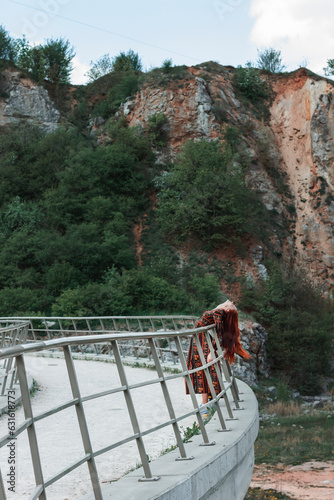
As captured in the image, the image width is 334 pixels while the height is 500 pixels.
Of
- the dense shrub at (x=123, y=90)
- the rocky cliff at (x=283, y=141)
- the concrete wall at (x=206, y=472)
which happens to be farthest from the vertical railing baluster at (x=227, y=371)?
the dense shrub at (x=123, y=90)

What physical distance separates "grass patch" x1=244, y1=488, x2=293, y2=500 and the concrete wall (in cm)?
364

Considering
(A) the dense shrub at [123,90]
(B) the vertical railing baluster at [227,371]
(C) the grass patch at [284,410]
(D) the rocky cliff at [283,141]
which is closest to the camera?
(B) the vertical railing baluster at [227,371]

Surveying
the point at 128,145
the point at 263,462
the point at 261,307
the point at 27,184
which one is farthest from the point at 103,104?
the point at 263,462

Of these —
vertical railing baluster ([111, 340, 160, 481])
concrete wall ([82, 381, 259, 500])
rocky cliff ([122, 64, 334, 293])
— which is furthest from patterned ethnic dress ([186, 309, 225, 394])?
rocky cliff ([122, 64, 334, 293])

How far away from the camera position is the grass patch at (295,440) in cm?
1285

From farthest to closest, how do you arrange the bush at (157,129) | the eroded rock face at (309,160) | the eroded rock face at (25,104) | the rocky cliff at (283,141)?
the eroded rock face at (25,104) < the bush at (157,129) < the rocky cliff at (283,141) < the eroded rock face at (309,160)

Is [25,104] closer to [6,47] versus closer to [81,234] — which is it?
[6,47]

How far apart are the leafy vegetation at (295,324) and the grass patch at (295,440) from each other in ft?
32.5

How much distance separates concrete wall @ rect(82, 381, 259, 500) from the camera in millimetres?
3443

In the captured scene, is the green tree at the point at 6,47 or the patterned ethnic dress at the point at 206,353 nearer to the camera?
the patterned ethnic dress at the point at 206,353

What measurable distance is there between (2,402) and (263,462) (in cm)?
702

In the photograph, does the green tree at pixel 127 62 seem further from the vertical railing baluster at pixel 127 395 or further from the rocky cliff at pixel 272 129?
the vertical railing baluster at pixel 127 395

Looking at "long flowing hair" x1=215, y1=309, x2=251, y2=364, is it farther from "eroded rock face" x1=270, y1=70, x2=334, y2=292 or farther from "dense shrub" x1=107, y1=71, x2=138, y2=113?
"dense shrub" x1=107, y1=71, x2=138, y2=113

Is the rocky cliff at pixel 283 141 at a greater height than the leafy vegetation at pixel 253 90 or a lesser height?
lesser
